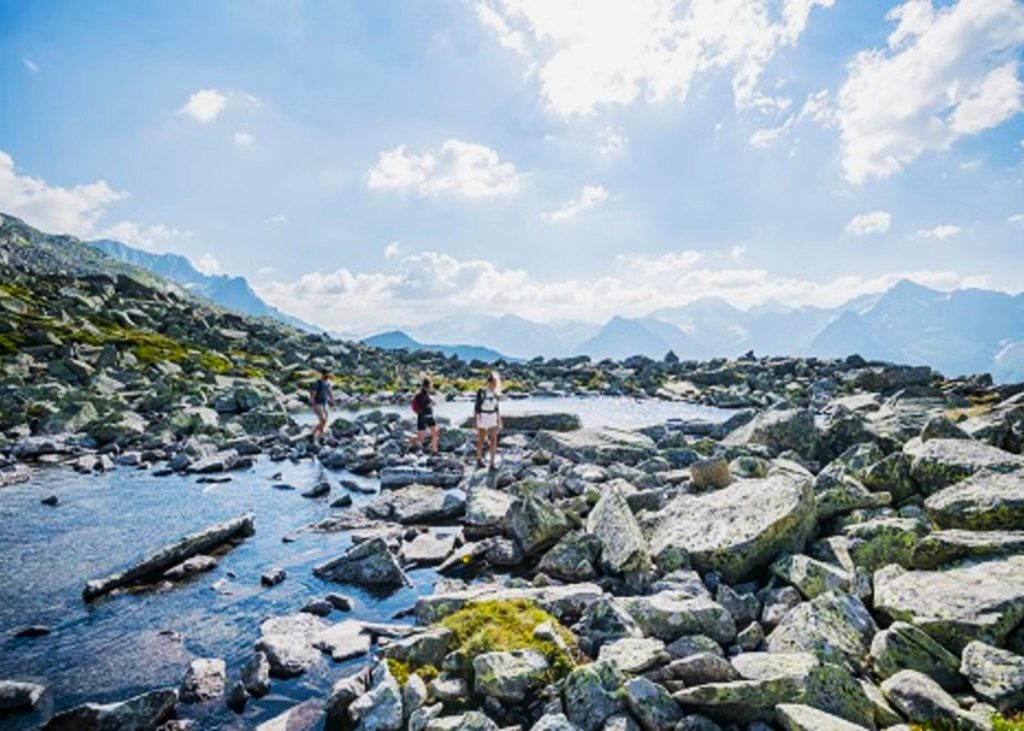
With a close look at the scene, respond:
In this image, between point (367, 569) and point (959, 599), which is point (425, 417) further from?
point (959, 599)

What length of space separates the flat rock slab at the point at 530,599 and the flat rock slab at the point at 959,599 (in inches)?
196

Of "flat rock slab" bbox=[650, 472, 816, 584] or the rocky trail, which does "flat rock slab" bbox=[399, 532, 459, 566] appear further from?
"flat rock slab" bbox=[650, 472, 816, 584]

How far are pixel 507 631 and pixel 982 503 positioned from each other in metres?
10.1

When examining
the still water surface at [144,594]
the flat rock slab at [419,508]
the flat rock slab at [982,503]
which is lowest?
the still water surface at [144,594]

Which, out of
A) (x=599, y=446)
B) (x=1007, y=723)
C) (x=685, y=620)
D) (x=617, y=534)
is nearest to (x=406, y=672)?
(x=685, y=620)

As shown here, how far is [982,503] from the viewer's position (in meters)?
11.9

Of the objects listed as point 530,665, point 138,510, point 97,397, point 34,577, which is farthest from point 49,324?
point 530,665

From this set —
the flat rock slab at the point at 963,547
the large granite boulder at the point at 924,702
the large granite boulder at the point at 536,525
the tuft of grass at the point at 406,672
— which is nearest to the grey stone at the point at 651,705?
the large granite boulder at the point at 924,702

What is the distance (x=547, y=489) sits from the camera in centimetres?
1950

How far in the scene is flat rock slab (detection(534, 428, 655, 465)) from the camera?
2838cm

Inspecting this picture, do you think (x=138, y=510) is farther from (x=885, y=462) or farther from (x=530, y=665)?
(x=885, y=462)

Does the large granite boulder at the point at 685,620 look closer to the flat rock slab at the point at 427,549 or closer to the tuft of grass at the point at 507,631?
the tuft of grass at the point at 507,631

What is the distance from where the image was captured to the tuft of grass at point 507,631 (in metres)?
8.88

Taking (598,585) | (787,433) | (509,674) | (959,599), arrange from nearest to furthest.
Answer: (509,674), (959,599), (598,585), (787,433)
